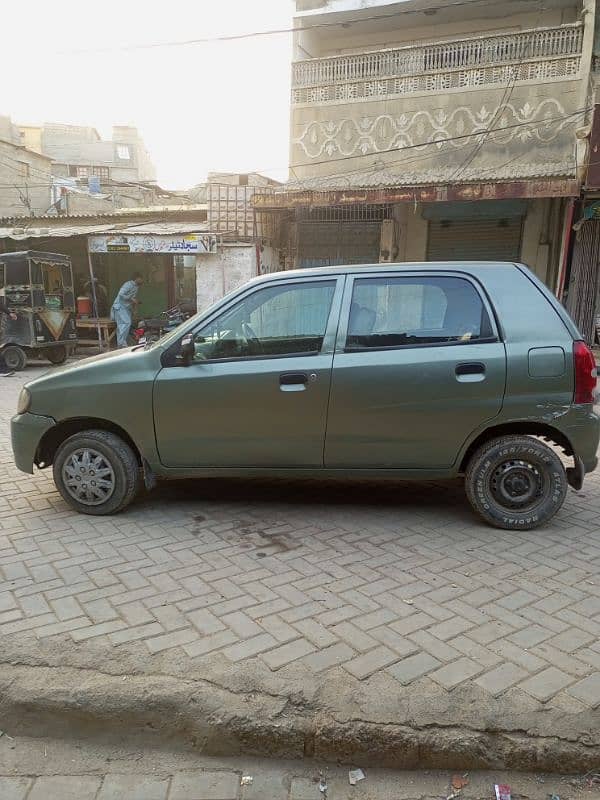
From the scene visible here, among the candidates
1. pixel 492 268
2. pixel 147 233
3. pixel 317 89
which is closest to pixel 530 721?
pixel 492 268

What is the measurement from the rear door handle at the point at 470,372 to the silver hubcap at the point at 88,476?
2488 millimetres

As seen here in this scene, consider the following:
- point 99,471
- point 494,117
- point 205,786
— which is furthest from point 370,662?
point 494,117

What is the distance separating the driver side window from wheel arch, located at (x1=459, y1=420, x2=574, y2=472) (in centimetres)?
132

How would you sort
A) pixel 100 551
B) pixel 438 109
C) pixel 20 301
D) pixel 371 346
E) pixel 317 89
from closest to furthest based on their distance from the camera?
pixel 100 551
pixel 371 346
pixel 20 301
pixel 438 109
pixel 317 89

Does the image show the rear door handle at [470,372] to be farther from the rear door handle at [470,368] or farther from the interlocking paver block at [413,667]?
the interlocking paver block at [413,667]

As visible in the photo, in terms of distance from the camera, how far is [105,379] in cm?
403

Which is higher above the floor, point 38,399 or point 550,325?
point 550,325

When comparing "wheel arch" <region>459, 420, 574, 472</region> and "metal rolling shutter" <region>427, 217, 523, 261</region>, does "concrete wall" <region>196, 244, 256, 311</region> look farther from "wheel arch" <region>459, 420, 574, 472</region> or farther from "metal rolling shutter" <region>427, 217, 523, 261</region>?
"wheel arch" <region>459, 420, 574, 472</region>

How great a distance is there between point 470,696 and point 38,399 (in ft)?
10.9

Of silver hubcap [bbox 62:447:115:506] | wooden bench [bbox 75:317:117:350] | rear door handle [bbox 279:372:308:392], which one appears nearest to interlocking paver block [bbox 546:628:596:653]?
rear door handle [bbox 279:372:308:392]

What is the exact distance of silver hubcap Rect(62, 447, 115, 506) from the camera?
4109 millimetres

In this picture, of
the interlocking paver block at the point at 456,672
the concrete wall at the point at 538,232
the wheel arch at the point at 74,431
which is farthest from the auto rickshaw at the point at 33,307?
the interlocking paver block at the point at 456,672

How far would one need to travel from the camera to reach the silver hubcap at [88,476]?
4109 millimetres

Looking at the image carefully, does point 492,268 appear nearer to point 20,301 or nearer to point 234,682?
point 234,682
